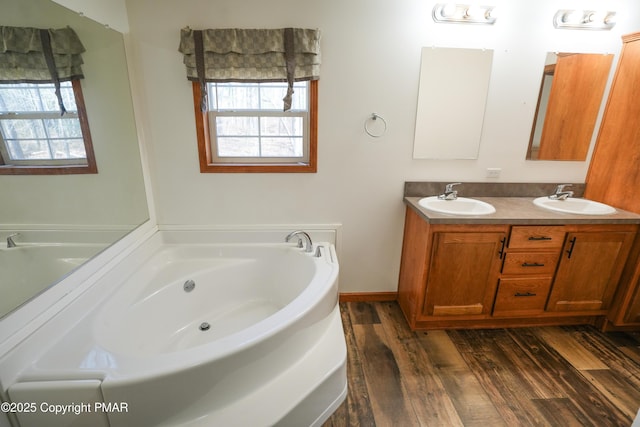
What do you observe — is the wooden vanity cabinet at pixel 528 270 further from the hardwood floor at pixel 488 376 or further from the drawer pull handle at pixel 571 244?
the hardwood floor at pixel 488 376

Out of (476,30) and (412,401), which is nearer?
(412,401)

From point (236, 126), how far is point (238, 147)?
151 mm

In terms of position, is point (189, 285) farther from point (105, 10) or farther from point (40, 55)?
point (105, 10)

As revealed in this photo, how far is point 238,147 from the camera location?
2246 millimetres

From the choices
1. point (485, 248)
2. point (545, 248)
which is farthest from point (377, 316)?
point (545, 248)

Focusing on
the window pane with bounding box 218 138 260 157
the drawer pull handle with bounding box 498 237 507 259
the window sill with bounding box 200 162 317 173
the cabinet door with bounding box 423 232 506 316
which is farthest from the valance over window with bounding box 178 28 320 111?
the drawer pull handle with bounding box 498 237 507 259

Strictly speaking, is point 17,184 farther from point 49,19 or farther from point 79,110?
point 49,19

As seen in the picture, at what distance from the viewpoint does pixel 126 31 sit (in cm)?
188

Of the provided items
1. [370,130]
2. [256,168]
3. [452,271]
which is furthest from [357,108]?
[452,271]

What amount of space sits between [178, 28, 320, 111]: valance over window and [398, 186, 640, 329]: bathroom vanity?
123 centimetres

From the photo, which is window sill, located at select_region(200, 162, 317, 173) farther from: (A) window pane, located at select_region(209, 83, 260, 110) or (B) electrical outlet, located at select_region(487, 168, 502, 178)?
(B) electrical outlet, located at select_region(487, 168, 502, 178)

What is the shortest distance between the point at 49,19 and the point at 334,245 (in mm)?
2043

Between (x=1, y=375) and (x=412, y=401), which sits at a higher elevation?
(x=1, y=375)

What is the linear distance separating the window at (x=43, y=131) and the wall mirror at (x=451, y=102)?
2071mm
